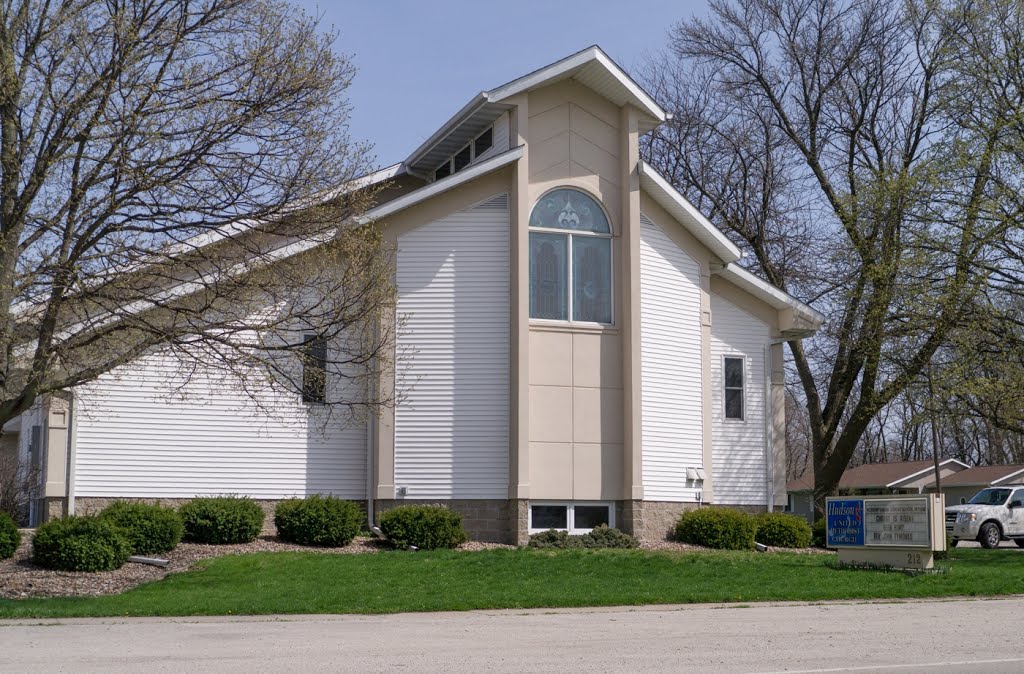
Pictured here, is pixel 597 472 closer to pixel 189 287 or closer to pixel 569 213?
pixel 569 213

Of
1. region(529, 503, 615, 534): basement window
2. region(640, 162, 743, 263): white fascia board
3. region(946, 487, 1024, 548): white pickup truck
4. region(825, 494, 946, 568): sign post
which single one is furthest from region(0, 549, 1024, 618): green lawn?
region(946, 487, 1024, 548): white pickup truck

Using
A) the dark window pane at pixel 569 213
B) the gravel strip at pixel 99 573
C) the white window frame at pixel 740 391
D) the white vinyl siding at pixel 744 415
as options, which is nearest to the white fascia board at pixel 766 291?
the white vinyl siding at pixel 744 415

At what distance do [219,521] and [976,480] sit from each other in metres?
51.5

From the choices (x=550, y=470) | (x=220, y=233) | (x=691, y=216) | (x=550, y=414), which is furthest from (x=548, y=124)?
(x=220, y=233)

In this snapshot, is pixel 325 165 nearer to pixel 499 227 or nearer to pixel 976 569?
pixel 499 227

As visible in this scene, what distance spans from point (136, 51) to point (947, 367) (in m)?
20.6

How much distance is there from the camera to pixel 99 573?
18125 millimetres

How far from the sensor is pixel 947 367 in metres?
28.4

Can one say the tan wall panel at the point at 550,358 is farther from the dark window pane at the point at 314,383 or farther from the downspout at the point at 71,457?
the downspout at the point at 71,457

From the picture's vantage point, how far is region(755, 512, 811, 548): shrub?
25391mm

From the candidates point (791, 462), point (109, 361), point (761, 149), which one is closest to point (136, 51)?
point (109, 361)

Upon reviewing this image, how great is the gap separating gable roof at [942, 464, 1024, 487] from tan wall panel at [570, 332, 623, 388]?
42848mm

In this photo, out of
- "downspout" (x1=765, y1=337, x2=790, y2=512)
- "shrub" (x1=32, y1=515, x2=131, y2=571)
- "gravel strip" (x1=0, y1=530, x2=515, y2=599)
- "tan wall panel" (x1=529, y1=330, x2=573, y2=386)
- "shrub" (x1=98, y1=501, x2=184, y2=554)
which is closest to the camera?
"gravel strip" (x1=0, y1=530, x2=515, y2=599)

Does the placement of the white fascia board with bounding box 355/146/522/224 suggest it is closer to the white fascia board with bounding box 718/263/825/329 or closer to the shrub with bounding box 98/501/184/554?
the white fascia board with bounding box 718/263/825/329
